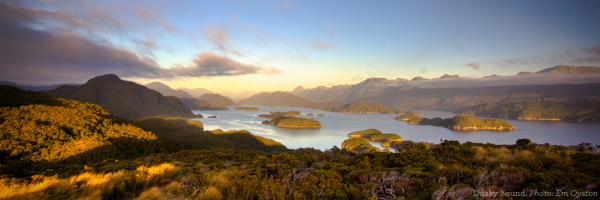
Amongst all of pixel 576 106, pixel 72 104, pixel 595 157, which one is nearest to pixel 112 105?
pixel 72 104

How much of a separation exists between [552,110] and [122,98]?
288 m

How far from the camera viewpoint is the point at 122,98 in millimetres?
140250

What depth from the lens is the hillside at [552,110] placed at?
132625 millimetres

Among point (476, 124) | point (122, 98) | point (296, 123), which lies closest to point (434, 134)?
point (476, 124)

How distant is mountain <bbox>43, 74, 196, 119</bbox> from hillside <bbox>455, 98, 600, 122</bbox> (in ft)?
792

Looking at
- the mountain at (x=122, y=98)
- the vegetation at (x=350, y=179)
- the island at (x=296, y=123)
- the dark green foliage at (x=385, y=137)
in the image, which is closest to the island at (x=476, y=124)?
the dark green foliage at (x=385, y=137)

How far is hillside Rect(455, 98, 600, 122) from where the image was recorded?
13262cm

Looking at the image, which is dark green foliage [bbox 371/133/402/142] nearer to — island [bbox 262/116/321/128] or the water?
the water

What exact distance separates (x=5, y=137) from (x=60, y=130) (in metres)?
3.06

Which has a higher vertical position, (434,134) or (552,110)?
(552,110)

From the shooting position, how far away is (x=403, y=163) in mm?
7473

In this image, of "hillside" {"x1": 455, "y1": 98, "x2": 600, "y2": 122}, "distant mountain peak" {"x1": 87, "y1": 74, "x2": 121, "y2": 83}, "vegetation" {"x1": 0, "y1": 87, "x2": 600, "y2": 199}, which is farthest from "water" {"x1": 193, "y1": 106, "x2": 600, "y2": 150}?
"distant mountain peak" {"x1": 87, "y1": 74, "x2": 121, "y2": 83}

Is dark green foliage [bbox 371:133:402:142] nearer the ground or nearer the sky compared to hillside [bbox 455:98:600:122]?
nearer the ground

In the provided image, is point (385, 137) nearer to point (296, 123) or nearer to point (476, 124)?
point (296, 123)
